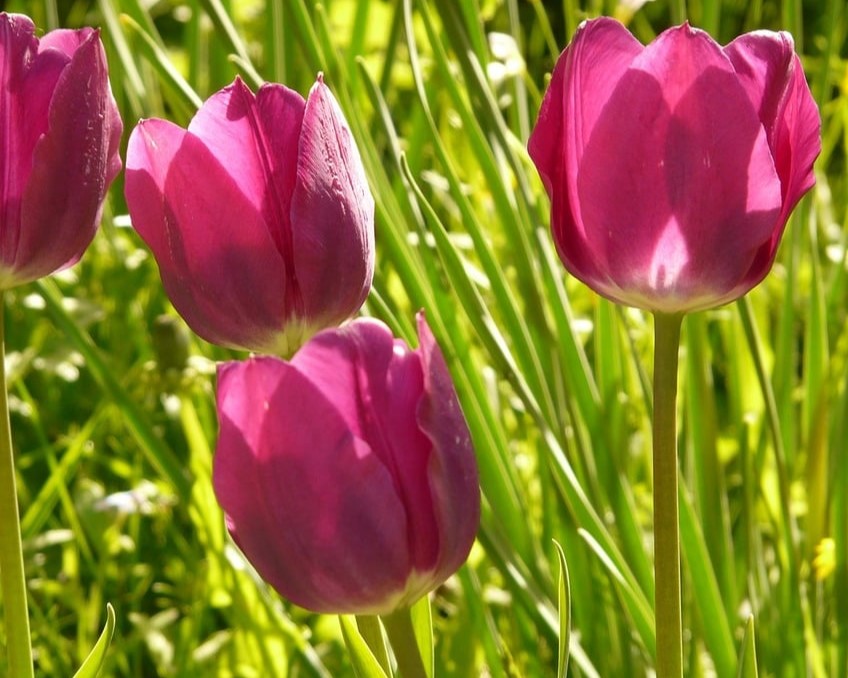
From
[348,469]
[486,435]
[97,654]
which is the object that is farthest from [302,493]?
[486,435]

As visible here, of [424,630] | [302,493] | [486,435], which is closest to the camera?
[302,493]

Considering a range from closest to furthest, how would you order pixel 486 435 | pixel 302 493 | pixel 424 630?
pixel 302 493 < pixel 424 630 < pixel 486 435

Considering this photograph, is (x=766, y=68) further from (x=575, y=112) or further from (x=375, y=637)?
(x=375, y=637)

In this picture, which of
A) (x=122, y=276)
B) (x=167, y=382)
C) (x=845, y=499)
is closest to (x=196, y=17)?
(x=122, y=276)

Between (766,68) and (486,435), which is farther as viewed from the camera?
(486,435)

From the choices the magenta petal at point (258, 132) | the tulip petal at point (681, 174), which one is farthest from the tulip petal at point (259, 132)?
the tulip petal at point (681, 174)

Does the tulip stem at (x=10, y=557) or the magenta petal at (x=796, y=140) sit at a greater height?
the magenta petal at (x=796, y=140)

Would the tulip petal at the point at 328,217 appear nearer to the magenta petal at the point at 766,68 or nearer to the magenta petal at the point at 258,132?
the magenta petal at the point at 258,132

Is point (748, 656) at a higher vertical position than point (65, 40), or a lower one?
lower

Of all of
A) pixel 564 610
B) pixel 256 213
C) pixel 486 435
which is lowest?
pixel 486 435
